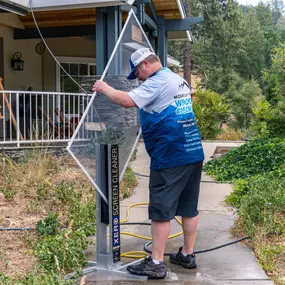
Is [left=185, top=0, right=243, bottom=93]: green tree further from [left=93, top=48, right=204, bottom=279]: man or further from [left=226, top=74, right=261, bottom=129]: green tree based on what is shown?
[left=93, top=48, right=204, bottom=279]: man

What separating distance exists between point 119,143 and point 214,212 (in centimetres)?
237

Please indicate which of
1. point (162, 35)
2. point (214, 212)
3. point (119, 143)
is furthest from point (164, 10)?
point (119, 143)

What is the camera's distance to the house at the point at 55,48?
27.9 ft

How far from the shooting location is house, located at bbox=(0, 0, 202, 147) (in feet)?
27.9

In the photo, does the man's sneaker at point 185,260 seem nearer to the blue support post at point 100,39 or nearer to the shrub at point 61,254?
the shrub at point 61,254

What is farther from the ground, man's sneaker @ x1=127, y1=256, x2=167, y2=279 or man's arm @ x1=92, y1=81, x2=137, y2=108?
man's arm @ x1=92, y1=81, x2=137, y2=108

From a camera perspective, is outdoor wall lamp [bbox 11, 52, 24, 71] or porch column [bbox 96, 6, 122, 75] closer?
porch column [bbox 96, 6, 122, 75]

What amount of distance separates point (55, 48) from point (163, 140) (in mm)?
10179

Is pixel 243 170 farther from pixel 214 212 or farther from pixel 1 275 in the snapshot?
pixel 1 275

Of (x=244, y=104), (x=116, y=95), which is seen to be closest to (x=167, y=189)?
(x=116, y=95)

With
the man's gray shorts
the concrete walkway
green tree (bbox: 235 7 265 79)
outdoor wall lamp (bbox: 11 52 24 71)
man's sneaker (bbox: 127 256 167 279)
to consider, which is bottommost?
the concrete walkway

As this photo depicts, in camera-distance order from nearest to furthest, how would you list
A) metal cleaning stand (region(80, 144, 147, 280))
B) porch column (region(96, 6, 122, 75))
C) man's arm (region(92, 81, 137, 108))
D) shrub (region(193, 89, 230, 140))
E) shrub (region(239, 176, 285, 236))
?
man's arm (region(92, 81, 137, 108)) → metal cleaning stand (region(80, 144, 147, 280)) → shrub (region(239, 176, 285, 236)) → porch column (region(96, 6, 122, 75)) → shrub (region(193, 89, 230, 140))

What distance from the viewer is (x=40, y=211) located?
17.9 ft

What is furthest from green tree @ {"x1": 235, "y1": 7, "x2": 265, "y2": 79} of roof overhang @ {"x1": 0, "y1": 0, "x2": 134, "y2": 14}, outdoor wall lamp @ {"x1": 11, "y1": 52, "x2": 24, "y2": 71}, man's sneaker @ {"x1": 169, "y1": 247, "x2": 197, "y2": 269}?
man's sneaker @ {"x1": 169, "y1": 247, "x2": 197, "y2": 269}
